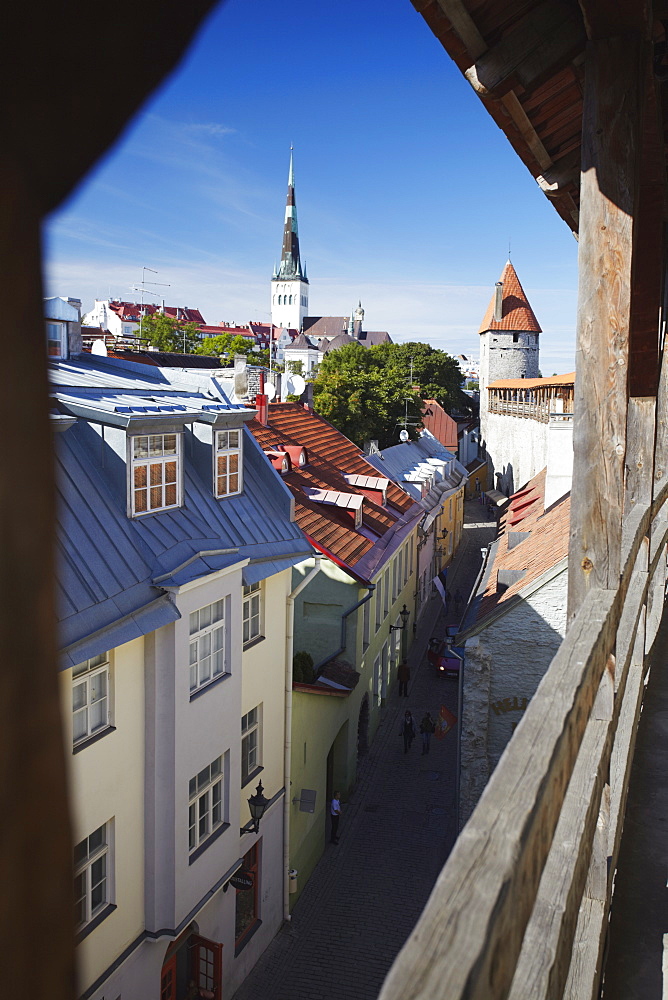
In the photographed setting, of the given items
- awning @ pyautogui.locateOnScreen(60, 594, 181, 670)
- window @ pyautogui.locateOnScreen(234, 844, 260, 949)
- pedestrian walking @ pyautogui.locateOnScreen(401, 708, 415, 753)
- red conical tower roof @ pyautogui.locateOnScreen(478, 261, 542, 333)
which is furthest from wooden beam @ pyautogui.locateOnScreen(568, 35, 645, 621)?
red conical tower roof @ pyautogui.locateOnScreen(478, 261, 542, 333)

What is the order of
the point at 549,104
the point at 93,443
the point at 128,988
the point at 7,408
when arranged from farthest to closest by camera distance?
the point at 93,443 < the point at 128,988 < the point at 549,104 < the point at 7,408

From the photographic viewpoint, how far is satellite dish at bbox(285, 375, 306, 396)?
28.7 metres

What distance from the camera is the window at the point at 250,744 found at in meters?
11.6

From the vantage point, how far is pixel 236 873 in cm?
1107

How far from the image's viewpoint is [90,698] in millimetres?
7988

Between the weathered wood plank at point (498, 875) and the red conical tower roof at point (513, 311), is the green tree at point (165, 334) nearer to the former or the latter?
the red conical tower roof at point (513, 311)

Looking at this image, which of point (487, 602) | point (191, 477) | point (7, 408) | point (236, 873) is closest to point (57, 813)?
point (7, 408)

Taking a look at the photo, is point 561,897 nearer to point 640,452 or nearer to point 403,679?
point 640,452

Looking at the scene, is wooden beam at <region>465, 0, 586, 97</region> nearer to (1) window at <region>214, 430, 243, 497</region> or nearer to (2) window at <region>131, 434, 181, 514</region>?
(2) window at <region>131, 434, 181, 514</region>

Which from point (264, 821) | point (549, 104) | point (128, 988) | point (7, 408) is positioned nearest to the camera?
point (7, 408)

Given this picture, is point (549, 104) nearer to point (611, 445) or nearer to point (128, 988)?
point (611, 445)

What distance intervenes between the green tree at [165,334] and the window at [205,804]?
60.1m

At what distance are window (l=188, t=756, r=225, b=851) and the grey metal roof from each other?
2.48m

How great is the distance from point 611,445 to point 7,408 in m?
3.71
